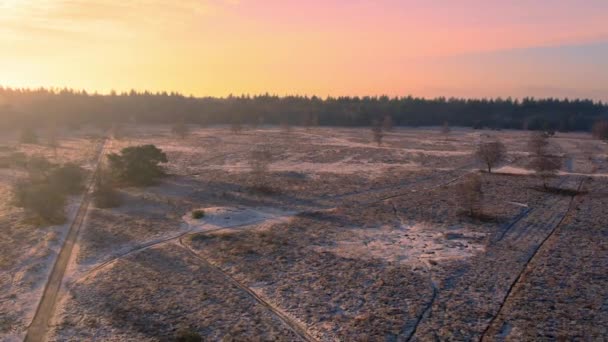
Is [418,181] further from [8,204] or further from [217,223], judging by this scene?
[8,204]

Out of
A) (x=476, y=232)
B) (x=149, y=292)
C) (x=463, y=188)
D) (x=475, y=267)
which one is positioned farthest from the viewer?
(x=463, y=188)

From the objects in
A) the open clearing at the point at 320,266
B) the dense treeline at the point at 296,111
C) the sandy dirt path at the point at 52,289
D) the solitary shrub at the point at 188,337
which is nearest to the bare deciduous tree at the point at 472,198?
the open clearing at the point at 320,266

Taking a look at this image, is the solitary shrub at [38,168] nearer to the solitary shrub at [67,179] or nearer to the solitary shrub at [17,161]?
the solitary shrub at [67,179]

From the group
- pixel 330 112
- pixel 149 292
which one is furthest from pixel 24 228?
pixel 330 112

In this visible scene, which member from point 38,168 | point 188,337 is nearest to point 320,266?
point 188,337

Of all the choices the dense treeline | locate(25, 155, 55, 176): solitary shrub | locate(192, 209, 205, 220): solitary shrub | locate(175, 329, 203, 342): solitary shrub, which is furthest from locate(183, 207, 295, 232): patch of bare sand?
the dense treeline

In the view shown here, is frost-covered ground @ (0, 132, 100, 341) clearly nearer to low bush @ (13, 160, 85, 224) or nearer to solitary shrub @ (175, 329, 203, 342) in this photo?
low bush @ (13, 160, 85, 224)
